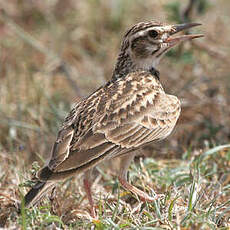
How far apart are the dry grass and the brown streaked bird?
32 centimetres

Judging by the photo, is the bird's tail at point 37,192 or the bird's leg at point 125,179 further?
the bird's leg at point 125,179

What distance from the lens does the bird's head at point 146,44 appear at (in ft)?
18.3

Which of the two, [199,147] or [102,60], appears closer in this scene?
[199,147]

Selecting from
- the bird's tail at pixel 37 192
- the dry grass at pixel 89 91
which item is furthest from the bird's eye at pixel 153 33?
the bird's tail at pixel 37 192

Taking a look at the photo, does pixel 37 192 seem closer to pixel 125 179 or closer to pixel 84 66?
pixel 125 179

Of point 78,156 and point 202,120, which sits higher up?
point 78,156

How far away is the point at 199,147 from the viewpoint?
6.60 m

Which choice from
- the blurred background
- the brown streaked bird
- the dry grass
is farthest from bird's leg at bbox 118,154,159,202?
the blurred background

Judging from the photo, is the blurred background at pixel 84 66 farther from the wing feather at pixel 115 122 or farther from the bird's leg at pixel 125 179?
the bird's leg at pixel 125 179

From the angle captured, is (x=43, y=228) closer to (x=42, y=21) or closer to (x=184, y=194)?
(x=184, y=194)

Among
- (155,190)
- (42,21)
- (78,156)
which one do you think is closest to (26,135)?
(155,190)

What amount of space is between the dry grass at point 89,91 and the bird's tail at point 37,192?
0.11 meters

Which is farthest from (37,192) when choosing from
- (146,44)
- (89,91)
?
(89,91)

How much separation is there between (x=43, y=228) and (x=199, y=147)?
2795 mm
